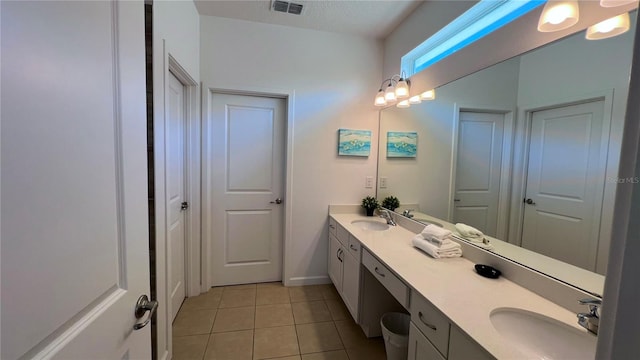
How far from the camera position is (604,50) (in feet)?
3.39

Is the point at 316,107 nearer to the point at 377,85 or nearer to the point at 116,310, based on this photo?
the point at 377,85

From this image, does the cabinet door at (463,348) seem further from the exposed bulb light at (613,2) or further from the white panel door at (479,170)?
the exposed bulb light at (613,2)

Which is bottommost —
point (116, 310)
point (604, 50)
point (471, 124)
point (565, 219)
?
point (116, 310)

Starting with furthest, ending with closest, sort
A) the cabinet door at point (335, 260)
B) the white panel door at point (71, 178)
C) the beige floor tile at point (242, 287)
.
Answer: the beige floor tile at point (242, 287) → the cabinet door at point (335, 260) → the white panel door at point (71, 178)

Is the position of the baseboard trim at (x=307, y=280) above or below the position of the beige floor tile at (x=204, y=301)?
above

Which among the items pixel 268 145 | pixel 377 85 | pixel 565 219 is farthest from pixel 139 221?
pixel 377 85

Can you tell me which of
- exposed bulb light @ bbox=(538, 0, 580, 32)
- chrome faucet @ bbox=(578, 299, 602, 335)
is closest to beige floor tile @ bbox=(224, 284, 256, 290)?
chrome faucet @ bbox=(578, 299, 602, 335)

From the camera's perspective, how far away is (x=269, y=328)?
2.11 m

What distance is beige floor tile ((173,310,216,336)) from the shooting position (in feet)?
6.75

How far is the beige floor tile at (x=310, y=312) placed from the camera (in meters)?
2.24

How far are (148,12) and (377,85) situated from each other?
2148 millimetres

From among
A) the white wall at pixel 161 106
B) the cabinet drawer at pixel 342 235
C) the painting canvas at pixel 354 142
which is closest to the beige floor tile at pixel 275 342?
the white wall at pixel 161 106

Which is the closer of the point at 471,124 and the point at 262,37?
the point at 471,124

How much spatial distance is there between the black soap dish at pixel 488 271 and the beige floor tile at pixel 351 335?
1060 mm
